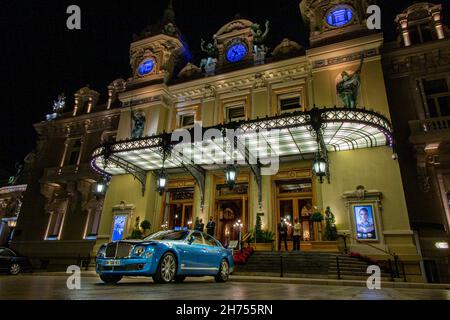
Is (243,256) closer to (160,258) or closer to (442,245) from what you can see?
(160,258)

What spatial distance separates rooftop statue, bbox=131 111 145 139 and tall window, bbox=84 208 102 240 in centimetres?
657

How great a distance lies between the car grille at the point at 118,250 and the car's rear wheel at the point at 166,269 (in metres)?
0.80

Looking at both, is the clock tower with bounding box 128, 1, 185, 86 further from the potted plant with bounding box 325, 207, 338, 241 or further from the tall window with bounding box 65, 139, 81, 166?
the potted plant with bounding box 325, 207, 338, 241

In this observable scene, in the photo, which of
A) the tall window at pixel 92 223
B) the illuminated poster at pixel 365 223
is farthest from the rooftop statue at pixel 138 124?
the illuminated poster at pixel 365 223

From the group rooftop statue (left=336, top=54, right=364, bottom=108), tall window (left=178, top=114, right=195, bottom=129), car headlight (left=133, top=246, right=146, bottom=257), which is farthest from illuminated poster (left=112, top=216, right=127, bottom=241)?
rooftop statue (left=336, top=54, right=364, bottom=108)

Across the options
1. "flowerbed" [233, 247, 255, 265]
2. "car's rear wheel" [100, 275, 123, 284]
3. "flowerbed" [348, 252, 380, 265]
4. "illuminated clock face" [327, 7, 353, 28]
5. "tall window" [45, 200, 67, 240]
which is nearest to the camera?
"car's rear wheel" [100, 275, 123, 284]

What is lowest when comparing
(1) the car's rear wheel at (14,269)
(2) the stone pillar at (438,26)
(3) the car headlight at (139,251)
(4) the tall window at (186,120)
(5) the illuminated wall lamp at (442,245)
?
(1) the car's rear wheel at (14,269)

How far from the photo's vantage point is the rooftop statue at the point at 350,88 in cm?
1594

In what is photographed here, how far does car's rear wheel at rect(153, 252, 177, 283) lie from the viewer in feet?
22.3

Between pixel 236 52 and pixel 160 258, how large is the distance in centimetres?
1821

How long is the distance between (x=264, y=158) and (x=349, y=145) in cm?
Result: 479

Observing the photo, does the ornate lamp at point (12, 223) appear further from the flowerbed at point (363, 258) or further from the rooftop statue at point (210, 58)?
the flowerbed at point (363, 258)

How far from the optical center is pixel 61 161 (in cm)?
2502
